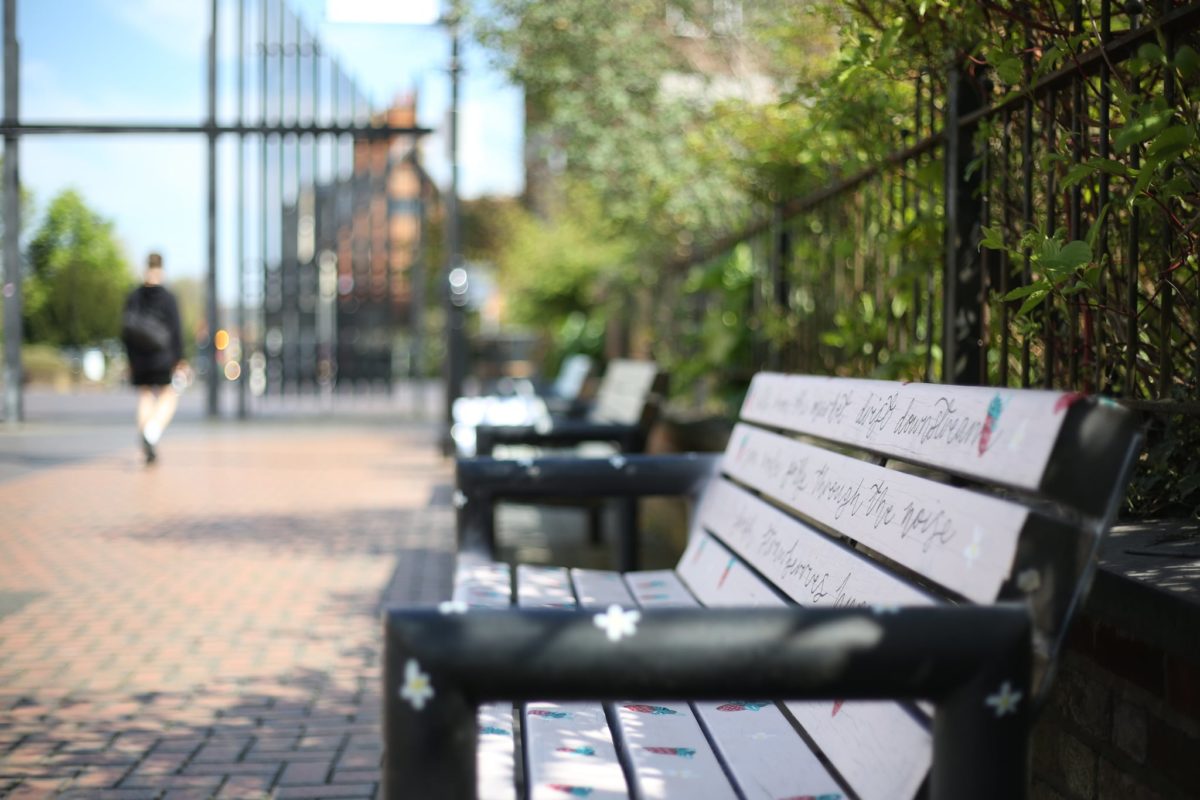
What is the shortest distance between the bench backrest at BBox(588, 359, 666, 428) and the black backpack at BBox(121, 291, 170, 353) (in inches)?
252

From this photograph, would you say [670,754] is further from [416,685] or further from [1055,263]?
[1055,263]

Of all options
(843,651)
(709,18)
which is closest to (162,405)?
(709,18)

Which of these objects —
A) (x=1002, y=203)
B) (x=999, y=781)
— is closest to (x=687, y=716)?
(x=999, y=781)

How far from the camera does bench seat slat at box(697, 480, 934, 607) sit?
222cm

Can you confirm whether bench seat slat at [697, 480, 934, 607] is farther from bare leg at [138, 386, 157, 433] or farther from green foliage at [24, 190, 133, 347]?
green foliage at [24, 190, 133, 347]

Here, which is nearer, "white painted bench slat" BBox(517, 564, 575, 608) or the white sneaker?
"white painted bench slat" BBox(517, 564, 575, 608)

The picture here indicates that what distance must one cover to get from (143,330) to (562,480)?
10387 mm

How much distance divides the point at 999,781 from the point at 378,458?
12.6 m

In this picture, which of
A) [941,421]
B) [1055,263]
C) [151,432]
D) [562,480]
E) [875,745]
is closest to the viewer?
[875,745]

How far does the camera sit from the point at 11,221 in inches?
573

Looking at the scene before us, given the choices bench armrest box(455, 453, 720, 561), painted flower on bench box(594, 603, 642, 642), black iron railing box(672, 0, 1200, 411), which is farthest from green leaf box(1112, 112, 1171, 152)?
bench armrest box(455, 453, 720, 561)

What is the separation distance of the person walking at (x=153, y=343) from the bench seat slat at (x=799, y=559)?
10.5 meters

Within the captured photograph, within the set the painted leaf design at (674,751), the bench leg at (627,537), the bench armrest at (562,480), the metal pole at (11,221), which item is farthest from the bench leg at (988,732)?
the metal pole at (11,221)

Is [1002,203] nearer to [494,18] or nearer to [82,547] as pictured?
[82,547]
